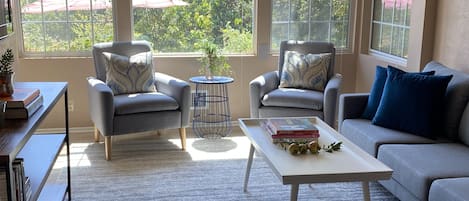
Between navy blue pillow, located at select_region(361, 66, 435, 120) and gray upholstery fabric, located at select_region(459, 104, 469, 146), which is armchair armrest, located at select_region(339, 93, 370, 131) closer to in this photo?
navy blue pillow, located at select_region(361, 66, 435, 120)

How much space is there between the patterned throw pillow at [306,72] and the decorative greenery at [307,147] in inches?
66.5

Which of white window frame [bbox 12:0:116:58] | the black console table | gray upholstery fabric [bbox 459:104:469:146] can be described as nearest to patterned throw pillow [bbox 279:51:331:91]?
gray upholstery fabric [bbox 459:104:469:146]

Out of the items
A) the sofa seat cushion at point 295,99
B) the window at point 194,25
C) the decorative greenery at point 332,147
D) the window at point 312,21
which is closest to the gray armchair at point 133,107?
the window at point 194,25

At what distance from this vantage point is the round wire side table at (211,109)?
4.94m

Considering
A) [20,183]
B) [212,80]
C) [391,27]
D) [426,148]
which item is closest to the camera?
[20,183]

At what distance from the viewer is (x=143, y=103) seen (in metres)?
4.00

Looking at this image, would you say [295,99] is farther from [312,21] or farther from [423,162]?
[423,162]

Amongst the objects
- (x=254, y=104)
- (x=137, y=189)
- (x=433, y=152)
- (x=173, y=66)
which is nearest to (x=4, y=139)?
(x=137, y=189)

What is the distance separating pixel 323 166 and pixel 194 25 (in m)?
2.76

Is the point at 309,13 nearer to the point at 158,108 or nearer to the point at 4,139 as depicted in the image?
the point at 158,108

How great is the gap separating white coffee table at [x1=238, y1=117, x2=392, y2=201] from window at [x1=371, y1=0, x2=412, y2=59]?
6.42 feet

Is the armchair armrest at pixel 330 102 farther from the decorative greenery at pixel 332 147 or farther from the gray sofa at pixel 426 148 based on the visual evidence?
the decorative greenery at pixel 332 147

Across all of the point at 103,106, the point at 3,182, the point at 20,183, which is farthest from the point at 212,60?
the point at 3,182

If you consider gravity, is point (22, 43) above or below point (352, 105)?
above
